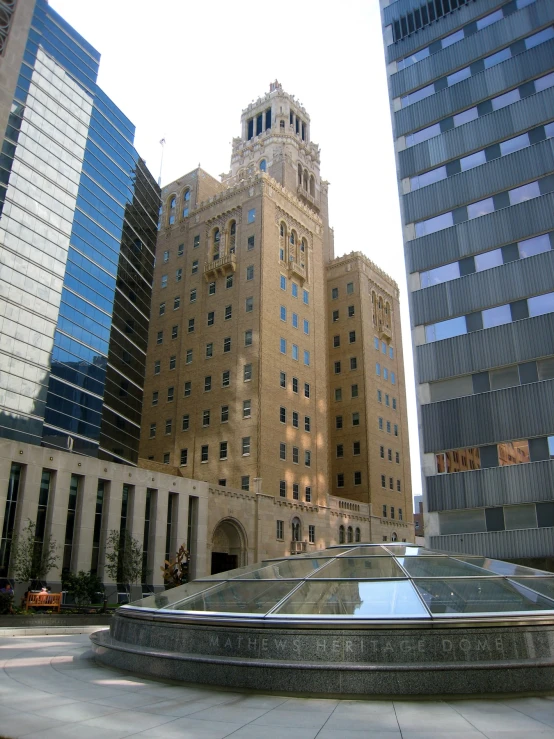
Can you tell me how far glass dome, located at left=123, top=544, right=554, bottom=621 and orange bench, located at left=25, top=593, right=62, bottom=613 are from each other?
14.8 m

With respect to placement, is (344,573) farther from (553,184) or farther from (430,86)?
(430,86)

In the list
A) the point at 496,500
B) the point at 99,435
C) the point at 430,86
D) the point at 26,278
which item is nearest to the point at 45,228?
the point at 26,278

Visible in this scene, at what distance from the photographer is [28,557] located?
106ft

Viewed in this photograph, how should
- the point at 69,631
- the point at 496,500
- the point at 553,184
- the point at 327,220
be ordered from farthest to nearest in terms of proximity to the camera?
the point at 327,220, the point at 553,184, the point at 496,500, the point at 69,631

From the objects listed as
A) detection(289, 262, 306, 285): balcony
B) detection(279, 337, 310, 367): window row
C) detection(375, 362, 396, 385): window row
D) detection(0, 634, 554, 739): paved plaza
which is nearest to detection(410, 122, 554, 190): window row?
detection(279, 337, 310, 367): window row

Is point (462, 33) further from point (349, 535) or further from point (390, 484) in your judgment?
point (390, 484)

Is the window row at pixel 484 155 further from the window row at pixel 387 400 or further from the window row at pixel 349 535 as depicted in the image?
the window row at pixel 387 400

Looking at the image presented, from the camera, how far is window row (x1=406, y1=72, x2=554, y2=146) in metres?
34.8

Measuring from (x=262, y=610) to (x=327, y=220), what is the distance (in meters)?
87.3

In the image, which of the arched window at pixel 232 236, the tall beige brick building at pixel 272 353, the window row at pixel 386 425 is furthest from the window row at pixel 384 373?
the arched window at pixel 232 236

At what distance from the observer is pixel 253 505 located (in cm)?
5328

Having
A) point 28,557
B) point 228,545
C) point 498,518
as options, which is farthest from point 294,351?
point 28,557

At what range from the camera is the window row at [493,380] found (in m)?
30.0

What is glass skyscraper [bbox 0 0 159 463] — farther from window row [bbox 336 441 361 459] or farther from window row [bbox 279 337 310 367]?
window row [bbox 336 441 361 459]
